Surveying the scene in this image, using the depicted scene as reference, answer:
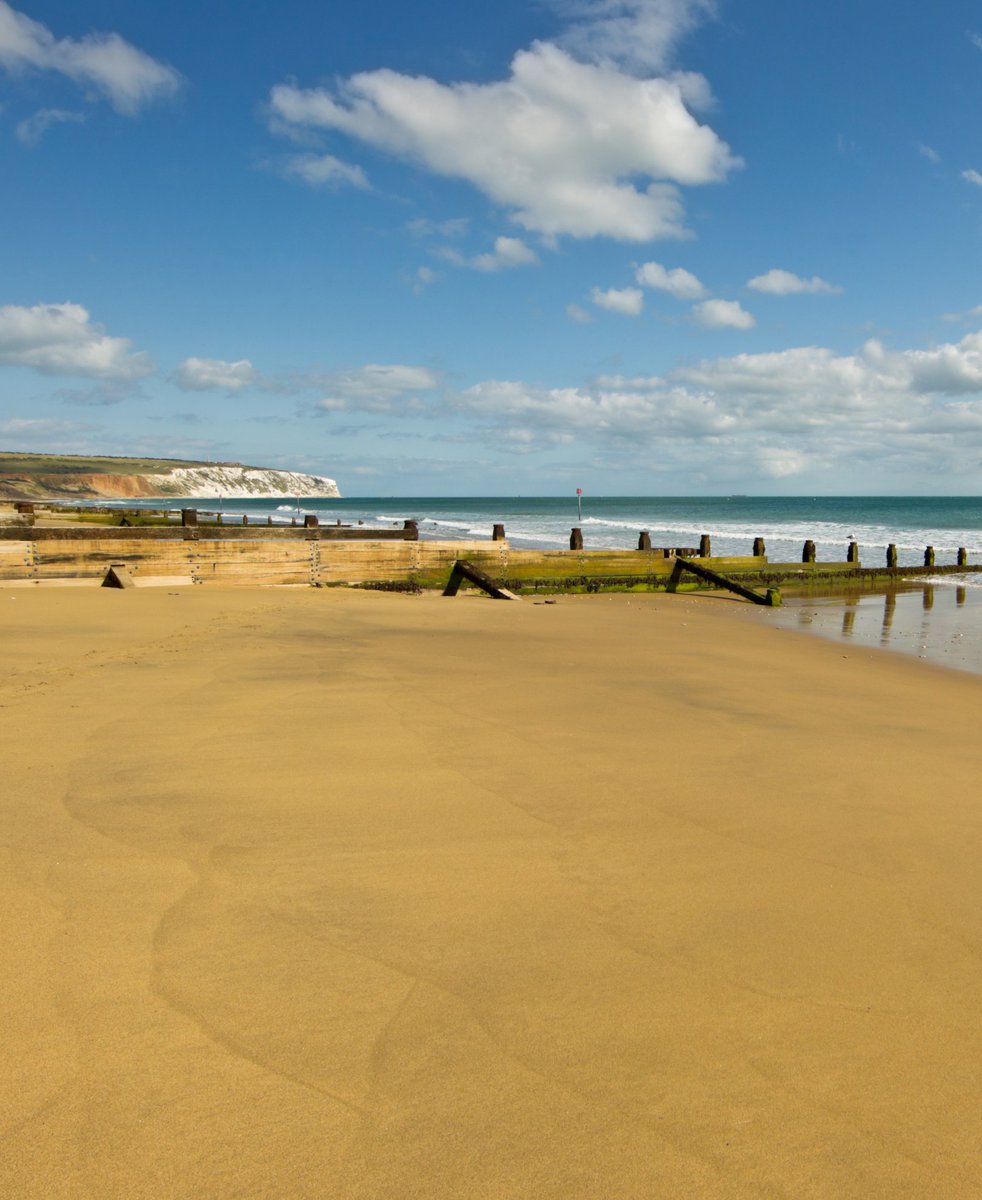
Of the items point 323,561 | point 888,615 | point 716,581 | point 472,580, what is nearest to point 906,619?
point 888,615

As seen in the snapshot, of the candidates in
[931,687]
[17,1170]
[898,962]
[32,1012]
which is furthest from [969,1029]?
[931,687]

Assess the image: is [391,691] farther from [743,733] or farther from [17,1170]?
[17,1170]

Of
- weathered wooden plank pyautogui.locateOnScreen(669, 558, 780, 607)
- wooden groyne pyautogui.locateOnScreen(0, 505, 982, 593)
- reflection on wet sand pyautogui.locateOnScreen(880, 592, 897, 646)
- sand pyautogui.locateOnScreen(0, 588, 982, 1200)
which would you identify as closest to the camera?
sand pyautogui.locateOnScreen(0, 588, 982, 1200)

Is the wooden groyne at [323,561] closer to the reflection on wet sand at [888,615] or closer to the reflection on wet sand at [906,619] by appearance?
the reflection on wet sand at [906,619]

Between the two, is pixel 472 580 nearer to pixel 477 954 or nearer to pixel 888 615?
pixel 888 615

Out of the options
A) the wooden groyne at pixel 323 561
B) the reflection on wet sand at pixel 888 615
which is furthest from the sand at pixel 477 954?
the wooden groyne at pixel 323 561

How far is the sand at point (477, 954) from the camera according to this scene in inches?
80.0

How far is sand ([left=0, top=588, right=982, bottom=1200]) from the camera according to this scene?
2031mm

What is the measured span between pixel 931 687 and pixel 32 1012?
8886mm

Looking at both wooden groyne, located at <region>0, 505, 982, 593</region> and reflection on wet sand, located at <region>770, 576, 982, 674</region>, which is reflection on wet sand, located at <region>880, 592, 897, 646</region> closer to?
reflection on wet sand, located at <region>770, 576, 982, 674</region>

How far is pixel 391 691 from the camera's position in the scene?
22.5 ft

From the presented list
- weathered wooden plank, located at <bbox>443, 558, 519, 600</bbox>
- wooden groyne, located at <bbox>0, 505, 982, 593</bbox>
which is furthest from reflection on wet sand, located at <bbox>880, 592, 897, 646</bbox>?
weathered wooden plank, located at <bbox>443, 558, 519, 600</bbox>

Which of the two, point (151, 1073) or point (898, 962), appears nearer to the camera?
point (151, 1073)

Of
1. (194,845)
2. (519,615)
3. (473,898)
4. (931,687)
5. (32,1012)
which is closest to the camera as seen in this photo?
(32,1012)
